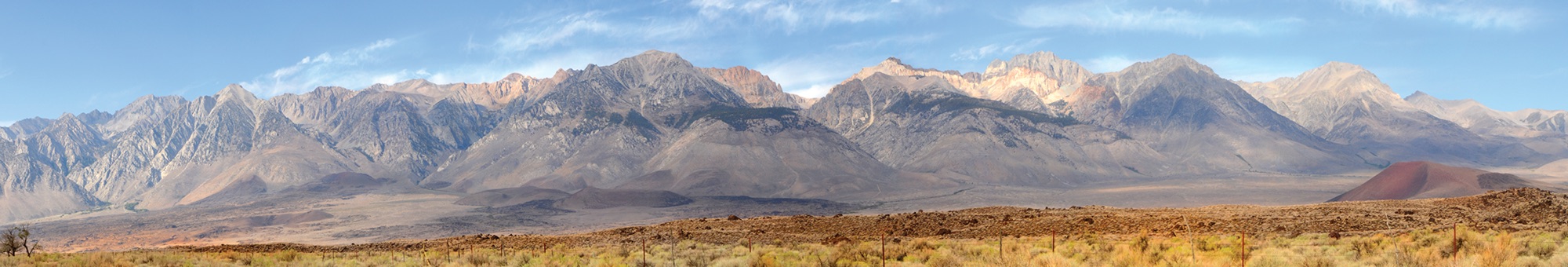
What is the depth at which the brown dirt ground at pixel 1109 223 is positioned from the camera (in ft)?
128

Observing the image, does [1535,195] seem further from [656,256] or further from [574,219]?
[574,219]

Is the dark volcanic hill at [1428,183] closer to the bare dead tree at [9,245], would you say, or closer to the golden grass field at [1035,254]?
the golden grass field at [1035,254]

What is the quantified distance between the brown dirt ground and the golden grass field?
2.33 m

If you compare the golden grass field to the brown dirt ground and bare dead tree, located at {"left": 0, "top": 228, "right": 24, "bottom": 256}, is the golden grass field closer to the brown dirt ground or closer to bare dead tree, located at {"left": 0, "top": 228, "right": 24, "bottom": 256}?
bare dead tree, located at {"left": 0, "top": 228, "right": 24, "bottom": 256}

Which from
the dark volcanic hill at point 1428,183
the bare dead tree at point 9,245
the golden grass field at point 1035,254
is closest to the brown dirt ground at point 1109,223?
the golden grass field at point 1035,254

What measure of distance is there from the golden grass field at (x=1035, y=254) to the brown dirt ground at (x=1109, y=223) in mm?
2330

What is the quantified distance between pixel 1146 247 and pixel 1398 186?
156m

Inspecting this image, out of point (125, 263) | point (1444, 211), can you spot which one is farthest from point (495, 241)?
point (1444, 211)

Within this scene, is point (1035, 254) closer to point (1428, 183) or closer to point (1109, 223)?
point (1109, 223)

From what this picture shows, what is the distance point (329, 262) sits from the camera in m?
38.4

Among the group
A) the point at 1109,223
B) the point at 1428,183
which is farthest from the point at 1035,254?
the point at 1428,183

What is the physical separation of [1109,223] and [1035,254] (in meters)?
15.1

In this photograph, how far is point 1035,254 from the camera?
30.4 meters

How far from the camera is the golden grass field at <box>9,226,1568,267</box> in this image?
81.7ft
